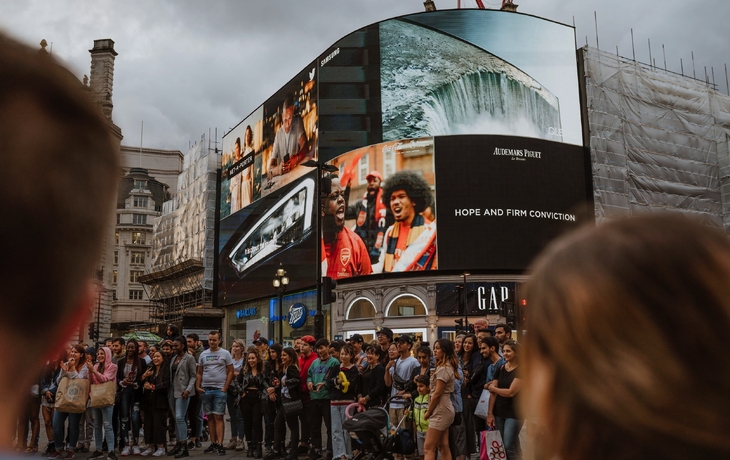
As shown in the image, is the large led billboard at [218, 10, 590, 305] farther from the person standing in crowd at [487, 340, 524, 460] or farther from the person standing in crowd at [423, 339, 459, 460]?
the person standing in crowd at [423, 339, 459, 460]

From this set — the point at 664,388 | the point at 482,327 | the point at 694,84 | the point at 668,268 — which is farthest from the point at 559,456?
the point at 694,84

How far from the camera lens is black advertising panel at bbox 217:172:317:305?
1929 inches

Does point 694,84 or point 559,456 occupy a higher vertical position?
point 694,84

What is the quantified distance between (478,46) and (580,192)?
39.4ft

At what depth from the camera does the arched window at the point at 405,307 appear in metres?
42.3

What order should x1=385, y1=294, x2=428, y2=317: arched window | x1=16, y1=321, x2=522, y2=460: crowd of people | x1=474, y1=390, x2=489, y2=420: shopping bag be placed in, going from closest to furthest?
x1=474, y1=390, x2=489, y2=420: shopping bag < x1=16, y1=321, x2=522, y2=460: crowd of people < x1=385, y1=294, x2=428, y2=317: arched window

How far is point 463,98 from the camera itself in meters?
44.3

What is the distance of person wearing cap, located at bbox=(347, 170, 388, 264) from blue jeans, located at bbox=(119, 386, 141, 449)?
3092 cm

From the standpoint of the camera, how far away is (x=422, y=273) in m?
42.4

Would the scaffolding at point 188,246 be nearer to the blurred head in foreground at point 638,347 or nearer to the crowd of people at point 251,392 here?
the crowd of people at point 251,392

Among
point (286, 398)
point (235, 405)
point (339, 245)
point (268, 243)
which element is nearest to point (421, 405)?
point (286, 398)

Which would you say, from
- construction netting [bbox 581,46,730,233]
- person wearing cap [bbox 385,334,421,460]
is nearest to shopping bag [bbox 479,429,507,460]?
person wearing cap [bbox 385,334,421,460]

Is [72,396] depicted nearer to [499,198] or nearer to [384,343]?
[384,343]

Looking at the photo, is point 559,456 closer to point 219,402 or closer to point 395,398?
point 395,398
